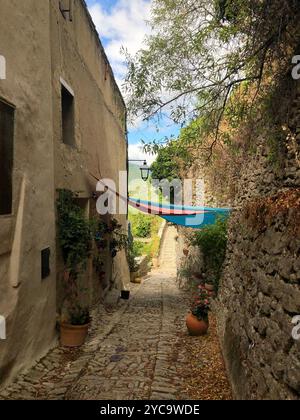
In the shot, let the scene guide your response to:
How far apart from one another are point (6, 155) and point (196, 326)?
3.82 meters

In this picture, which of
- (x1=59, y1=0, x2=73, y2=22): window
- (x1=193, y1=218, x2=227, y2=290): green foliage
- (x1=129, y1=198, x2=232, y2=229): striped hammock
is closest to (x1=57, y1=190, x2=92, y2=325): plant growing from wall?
(x1=193, y1=218, x2=227, y2=290): green foliage

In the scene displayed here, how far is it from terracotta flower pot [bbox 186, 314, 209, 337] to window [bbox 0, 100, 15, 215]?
3.37 metres

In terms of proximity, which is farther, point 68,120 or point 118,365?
point 68,120

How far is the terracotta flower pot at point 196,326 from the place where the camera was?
5.60m

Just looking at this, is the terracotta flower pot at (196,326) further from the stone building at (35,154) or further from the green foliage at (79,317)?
the stone building at (35,154)

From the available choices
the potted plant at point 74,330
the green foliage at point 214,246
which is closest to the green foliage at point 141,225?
the green foliage at point 214,246

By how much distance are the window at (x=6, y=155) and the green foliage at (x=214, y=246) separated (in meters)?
4.14

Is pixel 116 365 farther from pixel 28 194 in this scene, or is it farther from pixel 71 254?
pixel 28 194

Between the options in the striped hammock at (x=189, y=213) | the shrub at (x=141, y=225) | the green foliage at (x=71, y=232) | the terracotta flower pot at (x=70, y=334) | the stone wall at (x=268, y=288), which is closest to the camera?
the stone wall at (x=268, y=288)

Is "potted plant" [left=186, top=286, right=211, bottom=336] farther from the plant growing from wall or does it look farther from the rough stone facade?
the plant growing from wall

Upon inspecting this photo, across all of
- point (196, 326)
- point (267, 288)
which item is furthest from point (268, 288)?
point (196, 326)

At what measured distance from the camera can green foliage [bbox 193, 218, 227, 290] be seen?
659 centimetres

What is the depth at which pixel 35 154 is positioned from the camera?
4.20 meters
